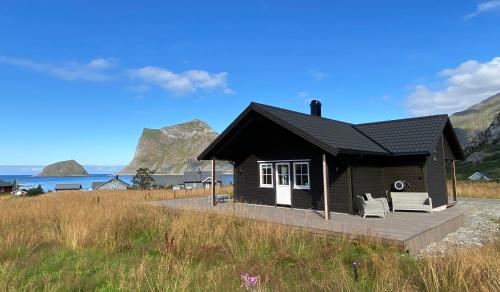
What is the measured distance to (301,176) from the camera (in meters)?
13.3

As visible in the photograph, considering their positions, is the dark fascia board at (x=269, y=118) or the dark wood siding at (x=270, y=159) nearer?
the dark fascia board at (x=269, y=118)

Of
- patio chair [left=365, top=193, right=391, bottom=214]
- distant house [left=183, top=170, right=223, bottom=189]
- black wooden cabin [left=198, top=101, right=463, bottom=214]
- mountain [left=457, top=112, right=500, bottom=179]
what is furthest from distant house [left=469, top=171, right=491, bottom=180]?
distant house [left=183, top=170, right=223, bottom=189]

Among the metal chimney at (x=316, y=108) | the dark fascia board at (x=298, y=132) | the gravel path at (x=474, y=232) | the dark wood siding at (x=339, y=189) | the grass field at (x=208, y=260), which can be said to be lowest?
the gravel path at (x=474, y=232)

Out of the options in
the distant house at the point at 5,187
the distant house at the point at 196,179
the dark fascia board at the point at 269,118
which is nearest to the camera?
the dark fascia board at the point at 269,118

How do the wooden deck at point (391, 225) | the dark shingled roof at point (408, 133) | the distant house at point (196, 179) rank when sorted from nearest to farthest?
1. the wooden deck at point (391, 225)
2. the dark shingled roof at point (408, 133)
3. the distant house at point (196, 179)

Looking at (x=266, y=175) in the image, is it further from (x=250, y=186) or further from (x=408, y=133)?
(x=408, y=133)

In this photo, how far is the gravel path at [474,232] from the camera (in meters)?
8.19

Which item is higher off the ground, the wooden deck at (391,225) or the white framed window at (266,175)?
the white framed window at (266,175)

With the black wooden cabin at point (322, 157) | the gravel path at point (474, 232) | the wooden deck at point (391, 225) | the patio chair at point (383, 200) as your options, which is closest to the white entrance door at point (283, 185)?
the black wooden cabin at point (322, 157)

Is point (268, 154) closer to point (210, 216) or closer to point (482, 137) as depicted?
point (210, 216)

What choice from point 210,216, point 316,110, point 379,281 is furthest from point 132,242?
point 316,110

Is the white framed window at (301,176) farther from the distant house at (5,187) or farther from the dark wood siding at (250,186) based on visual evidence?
the distant house at (5,187)

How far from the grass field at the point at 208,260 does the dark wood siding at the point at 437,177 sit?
6.94 metres

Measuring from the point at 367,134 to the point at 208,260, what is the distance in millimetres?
11228
